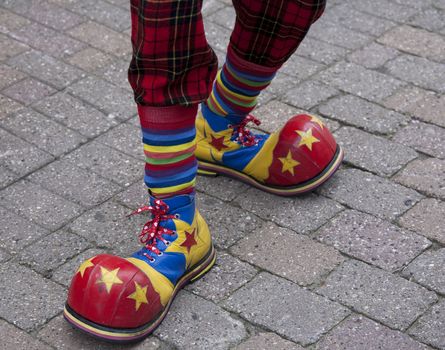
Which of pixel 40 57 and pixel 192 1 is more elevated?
pixel 192 1

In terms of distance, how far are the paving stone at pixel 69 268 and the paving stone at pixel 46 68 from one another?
104cm

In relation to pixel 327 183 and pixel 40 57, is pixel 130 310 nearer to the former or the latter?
pixel 327 183

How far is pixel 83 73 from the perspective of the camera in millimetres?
3600

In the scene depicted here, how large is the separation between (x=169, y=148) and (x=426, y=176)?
1035 millimetres

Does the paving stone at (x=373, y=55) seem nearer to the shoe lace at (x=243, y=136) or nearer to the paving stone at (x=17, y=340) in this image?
the shoe lace at (x=243, y=136)

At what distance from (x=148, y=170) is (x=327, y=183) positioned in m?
0.77

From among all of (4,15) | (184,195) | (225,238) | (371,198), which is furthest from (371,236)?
(4,15)

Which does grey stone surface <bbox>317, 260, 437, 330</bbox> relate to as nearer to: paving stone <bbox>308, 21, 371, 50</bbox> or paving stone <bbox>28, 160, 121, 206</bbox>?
paving stone <bbox>28, 160, 121, 206</bbox>

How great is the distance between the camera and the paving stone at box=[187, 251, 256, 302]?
8.25ft

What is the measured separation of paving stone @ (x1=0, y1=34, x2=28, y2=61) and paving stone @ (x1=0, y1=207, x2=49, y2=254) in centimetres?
108

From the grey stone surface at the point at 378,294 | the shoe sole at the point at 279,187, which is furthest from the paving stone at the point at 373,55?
the grey stone surface at the point at 378,294

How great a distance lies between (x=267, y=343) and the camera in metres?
2.33

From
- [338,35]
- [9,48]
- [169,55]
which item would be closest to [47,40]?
[9,48]

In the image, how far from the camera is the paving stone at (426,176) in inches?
116
